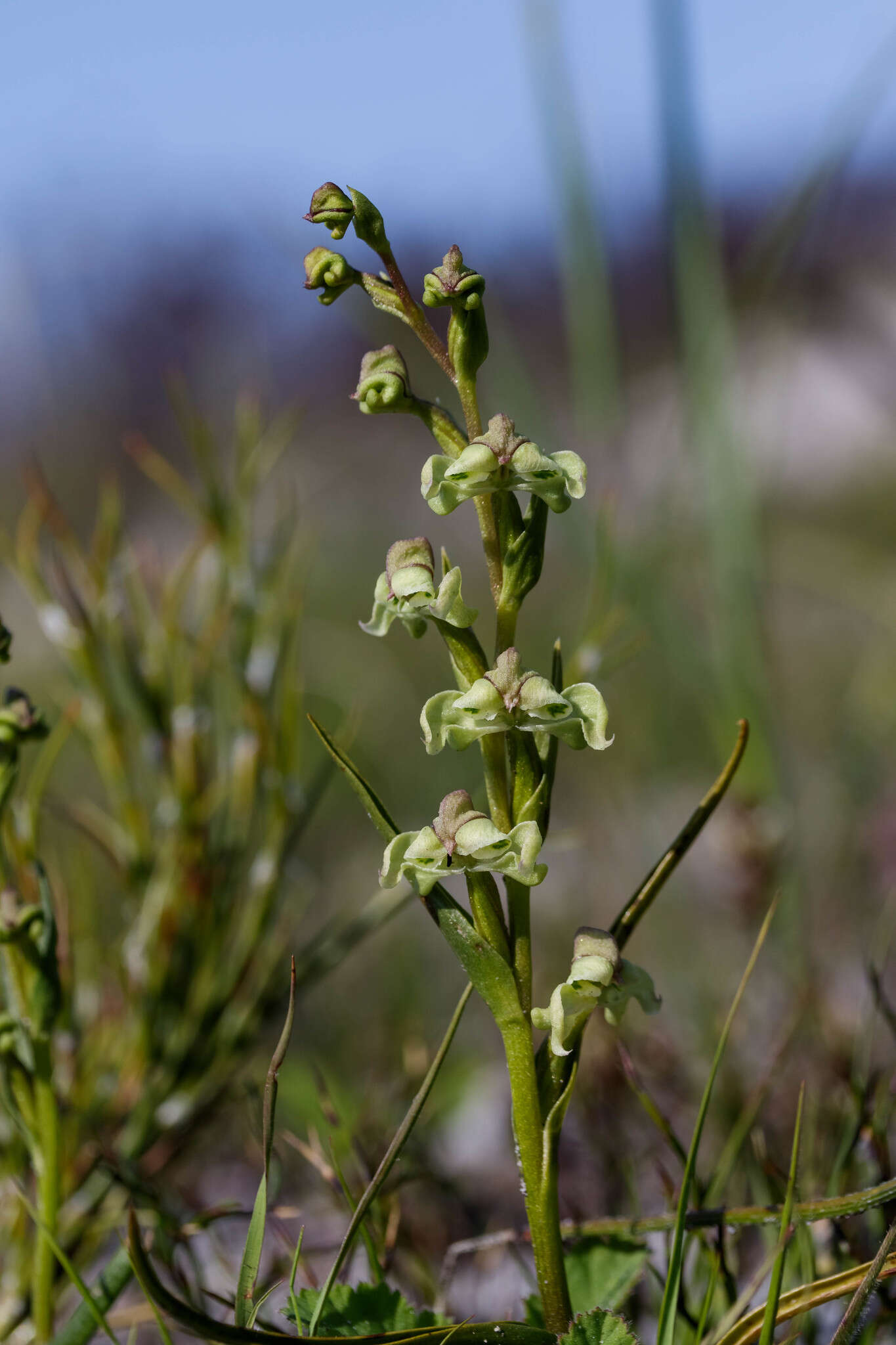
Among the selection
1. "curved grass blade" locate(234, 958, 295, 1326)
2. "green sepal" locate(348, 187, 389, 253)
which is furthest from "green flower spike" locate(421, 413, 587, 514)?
"curved grass blade" locate(234, 958, 295, 1326)

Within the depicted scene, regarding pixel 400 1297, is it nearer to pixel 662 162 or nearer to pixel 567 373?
pixel 662 162

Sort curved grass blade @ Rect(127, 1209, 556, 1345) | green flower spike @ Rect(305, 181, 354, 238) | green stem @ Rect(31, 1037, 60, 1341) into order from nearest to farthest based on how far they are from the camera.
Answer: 1. curved grass blade @ Rect(127, 1209, 556, 1345)
2. green flower spike @ Rect(305, 181, 354, 238)
3. green stem @ Rect(31, 1037, 60, 1341)

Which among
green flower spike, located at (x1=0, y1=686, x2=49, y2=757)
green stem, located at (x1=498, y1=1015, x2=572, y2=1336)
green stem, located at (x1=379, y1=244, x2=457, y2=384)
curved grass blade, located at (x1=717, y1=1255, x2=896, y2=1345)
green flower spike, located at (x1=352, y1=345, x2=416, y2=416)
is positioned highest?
green stem, located at (x1=379, y1=244, x2=457, y2=384)

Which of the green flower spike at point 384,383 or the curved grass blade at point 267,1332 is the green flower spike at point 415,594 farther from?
the curved grass blade at point 267,1332

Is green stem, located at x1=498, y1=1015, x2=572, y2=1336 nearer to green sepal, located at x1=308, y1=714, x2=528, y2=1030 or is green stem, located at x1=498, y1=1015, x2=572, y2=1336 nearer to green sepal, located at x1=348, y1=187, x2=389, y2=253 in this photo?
green sepal, located at x1=308, y1=714, x2=528, y2=1030

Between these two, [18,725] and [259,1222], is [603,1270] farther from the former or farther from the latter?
[18,725]

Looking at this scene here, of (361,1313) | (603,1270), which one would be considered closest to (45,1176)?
(361,1313)

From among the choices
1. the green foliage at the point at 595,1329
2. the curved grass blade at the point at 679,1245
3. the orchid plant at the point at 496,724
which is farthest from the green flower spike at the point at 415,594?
the green foliage at the point at 595,1329
